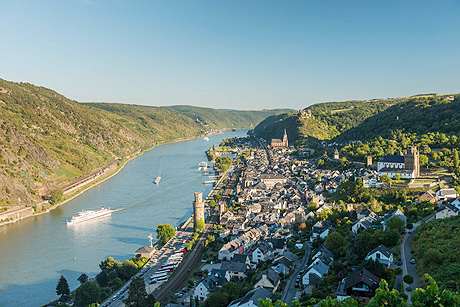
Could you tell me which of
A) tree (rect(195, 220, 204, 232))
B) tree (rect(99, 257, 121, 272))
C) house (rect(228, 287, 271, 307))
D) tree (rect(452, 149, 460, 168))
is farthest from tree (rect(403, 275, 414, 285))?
tree (rect(452, 149, 460, 168))

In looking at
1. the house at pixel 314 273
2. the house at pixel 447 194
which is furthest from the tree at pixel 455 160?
the house at pixel 314 273

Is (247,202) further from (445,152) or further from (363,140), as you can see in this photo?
(363,140)

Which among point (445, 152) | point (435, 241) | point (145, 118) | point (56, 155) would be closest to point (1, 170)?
point (56, 155)

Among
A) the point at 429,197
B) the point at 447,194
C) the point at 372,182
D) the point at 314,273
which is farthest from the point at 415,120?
the point at 314,273

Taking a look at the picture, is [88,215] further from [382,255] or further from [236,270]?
[382,255]

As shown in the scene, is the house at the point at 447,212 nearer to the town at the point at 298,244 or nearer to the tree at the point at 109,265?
Answer: the town at the point at 298,244

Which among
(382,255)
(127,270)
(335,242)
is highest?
(382,255)
